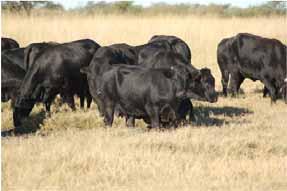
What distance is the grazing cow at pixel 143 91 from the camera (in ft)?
36.1

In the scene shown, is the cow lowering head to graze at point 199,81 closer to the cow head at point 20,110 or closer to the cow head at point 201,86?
the cow head at point 201,86

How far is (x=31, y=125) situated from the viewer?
1295 centimetres

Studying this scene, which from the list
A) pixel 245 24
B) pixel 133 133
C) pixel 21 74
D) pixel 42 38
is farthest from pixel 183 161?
pixel 245 24

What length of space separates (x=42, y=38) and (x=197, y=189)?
64.0ft

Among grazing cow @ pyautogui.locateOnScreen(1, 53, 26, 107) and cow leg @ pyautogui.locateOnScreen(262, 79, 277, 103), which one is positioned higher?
grazing cow @ pyautogui.locateOnScreen(1, 53, 26, 107)

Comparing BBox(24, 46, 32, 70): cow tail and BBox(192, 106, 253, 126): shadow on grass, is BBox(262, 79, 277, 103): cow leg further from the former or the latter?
BBox(24, 46, 32, 70): cow tail

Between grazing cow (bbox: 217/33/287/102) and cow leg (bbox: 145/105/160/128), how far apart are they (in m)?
4.98

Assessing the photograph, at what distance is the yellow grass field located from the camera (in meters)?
8.02

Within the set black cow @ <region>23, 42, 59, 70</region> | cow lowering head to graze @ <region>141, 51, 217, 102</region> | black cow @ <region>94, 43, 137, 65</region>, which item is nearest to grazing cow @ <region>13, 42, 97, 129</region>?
black cow @ <region>23, 42, 59, 70</region>

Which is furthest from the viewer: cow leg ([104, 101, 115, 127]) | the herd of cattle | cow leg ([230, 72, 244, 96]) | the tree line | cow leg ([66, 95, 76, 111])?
the tree line

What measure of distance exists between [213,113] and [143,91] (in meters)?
2.84

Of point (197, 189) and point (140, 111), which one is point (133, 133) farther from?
point (197, 189)

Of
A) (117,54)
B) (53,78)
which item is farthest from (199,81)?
(53,78)

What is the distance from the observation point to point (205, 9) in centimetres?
3450
